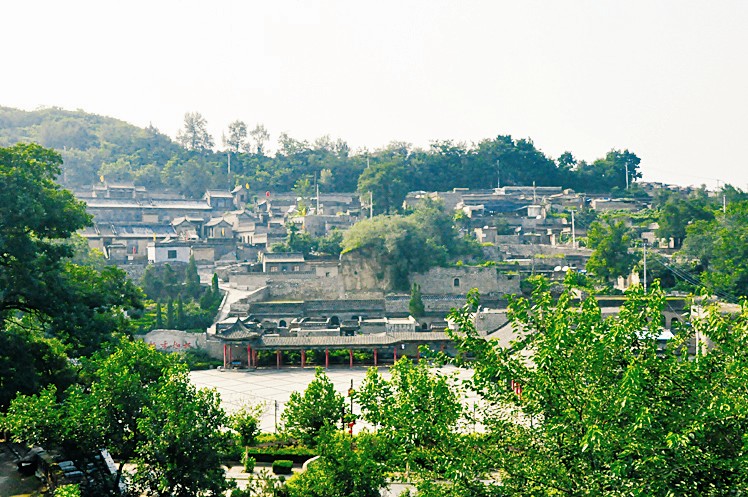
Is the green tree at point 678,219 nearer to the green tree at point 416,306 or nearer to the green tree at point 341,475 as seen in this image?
the green tree at point 416,306

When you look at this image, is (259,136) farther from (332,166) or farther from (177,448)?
(177,448)

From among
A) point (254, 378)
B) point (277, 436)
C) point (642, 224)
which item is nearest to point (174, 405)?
point (277, 436)

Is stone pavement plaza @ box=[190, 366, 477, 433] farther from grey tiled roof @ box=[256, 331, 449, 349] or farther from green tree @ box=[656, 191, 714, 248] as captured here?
green tree @ box=[656, 191, 714, 248]

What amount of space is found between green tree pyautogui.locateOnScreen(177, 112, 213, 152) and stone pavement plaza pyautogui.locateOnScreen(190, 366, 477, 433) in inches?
2320

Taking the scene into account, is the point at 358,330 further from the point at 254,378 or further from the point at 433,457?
the point at 433,457

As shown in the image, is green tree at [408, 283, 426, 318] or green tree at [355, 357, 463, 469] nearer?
green tree at [355, 357, 463, 469]

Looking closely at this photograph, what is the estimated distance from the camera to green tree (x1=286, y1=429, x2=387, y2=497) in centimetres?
1148

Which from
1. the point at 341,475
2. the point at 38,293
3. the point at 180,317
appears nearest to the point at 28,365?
the point at 38,293

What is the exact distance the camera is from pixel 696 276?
41844 millimetres

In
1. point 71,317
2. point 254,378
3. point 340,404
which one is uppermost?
point 71,317

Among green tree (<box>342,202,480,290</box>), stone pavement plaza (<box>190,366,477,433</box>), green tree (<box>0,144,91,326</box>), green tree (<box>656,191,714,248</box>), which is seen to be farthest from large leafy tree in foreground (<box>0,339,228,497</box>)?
green tree (<box>656,191,714,248</box>)

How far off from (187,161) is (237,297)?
38.9 metres

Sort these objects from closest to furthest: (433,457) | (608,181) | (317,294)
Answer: (433,457)
(317,294)
(608,181)

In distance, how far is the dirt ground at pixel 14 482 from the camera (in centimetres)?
1277
